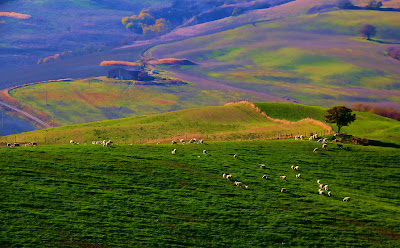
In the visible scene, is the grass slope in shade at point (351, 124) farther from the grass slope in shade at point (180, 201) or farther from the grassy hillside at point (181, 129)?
the grass slope in shade at point (180, 201)

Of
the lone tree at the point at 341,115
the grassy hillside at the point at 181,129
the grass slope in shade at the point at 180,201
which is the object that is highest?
the lone tree at the point at 341,115

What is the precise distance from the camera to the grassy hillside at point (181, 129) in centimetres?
9116

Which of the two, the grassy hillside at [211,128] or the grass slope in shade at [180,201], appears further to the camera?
the grassy hillside at [211,128]

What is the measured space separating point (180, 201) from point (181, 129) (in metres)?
57.5

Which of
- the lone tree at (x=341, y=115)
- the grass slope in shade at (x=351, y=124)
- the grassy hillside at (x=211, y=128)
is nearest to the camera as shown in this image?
the lone tree at (x=341, y=115)

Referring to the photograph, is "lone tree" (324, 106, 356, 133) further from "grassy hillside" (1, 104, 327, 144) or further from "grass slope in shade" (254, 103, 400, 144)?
"grass slope in shade" (254, 103, 400, 144)

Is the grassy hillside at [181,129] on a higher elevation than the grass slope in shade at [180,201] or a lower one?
higher

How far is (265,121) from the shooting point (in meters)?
115

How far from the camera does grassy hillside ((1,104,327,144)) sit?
9116 cm

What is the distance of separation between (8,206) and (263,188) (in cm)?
2709

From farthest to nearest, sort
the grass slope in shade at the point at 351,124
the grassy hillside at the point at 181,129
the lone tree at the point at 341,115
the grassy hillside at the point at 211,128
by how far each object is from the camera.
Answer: the grass slope in shade at the point at 351,124, the grassy hillside at the point at 181,129, the grassy hillside at the point at 211,128, the lone tree at the point at 341,115

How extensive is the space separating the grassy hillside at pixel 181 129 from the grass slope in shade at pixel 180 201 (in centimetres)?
2644

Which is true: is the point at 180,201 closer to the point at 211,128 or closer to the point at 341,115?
the point at 341,115

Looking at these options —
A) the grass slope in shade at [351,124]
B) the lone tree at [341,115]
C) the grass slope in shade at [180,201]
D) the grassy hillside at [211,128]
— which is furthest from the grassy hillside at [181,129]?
the grass slope in shade at [180,201]
